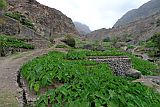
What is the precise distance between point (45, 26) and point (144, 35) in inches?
1589

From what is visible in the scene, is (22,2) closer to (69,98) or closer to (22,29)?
(22,29)

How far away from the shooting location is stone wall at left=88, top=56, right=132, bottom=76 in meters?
21.9

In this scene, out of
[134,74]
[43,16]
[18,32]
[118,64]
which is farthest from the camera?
[43,16]

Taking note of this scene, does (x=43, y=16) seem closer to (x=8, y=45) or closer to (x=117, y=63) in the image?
(x=8, y=45)

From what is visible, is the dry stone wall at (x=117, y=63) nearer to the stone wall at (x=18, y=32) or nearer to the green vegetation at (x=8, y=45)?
the green vegetation at (x=8, y=45)

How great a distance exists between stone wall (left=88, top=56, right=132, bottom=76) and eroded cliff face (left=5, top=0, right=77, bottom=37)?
33203mm

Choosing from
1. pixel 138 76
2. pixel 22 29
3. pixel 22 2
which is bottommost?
pixel 138 76

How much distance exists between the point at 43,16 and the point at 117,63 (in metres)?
42.4

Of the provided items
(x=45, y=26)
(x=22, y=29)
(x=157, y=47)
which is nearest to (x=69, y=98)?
(x=22, y=29)

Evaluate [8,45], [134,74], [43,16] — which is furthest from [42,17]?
[134,74]

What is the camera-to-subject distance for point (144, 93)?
978 cm

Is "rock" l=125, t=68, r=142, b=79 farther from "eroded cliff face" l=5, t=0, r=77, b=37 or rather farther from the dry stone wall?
"eroded cliff face" l=5, t=0, r=77, b=37

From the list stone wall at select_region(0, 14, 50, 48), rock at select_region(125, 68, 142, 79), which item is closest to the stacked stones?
rock at select_region(125, 68, 142, 79)

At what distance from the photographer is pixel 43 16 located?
62.8 meters
